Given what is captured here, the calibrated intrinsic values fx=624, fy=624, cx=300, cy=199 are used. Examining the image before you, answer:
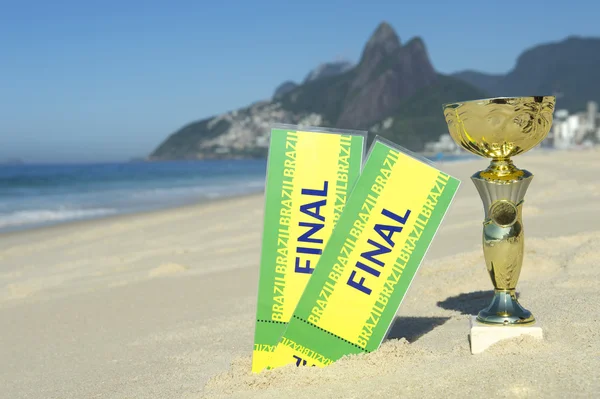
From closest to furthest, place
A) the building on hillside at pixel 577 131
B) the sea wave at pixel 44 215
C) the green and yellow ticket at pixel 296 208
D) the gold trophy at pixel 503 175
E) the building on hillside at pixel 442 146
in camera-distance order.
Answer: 1. the gold trophy at pixel 503 175
2. the green and yellow ticket at pixel 296 208
3. the sea wave at pixel 44 215
4. the building on hillside at pixel 577 131
5. the building on hillside at pixel 442 146

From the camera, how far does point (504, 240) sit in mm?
2471

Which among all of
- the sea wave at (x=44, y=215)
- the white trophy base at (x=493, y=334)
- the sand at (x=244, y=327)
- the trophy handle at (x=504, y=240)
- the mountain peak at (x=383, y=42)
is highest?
the mountain peak at (x=383, y=42)

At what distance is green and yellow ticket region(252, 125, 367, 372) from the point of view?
8.47ft

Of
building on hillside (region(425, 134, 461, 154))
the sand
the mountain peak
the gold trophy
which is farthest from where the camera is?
the mountain peak

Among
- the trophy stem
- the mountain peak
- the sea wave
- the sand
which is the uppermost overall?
the mountain peak

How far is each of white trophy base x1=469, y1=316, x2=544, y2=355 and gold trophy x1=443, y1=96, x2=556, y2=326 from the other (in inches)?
1.1

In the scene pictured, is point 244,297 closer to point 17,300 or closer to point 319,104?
point 17,300

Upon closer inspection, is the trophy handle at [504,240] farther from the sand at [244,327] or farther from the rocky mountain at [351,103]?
the rocky mountain at [351,103]

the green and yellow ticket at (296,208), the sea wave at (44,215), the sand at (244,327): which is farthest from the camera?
the sea wave at (44,215)

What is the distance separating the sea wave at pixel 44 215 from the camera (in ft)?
51.6

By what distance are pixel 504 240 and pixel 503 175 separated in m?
0.26

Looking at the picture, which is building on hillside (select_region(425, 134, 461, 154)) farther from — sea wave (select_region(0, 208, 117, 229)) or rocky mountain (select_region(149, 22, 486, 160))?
sea wave (select_region(0, 208, 117, 229))

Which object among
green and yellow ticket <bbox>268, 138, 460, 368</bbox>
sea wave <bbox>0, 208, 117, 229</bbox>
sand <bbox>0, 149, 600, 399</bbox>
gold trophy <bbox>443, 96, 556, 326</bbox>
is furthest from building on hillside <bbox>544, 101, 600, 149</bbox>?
green and yellow ticket <bbox>268, 138, 460, 368</bbox>

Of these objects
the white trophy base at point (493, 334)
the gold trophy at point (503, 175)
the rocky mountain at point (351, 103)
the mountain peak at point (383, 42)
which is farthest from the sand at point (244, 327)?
the mountain peak at point (383, 42)
